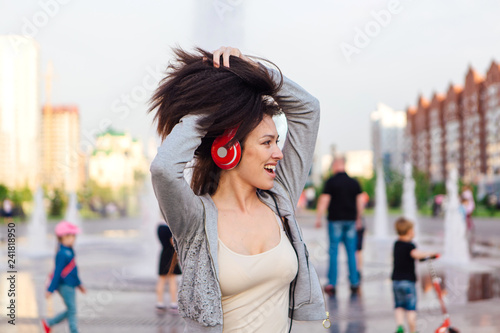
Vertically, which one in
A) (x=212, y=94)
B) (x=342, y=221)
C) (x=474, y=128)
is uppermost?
(x=474, y=128)

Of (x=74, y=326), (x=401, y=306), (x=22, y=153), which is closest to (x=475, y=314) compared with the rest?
(x=401, y=306)

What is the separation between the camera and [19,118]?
5419 cm

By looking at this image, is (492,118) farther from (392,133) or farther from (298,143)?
(298,143)

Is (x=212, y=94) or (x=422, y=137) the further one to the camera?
(x=422, y=137)

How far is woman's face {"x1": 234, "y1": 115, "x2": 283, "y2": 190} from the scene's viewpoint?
1.94 m

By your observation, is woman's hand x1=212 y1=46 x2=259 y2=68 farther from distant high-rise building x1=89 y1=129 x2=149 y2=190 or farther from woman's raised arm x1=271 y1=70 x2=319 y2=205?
distant high-rise building x1=89 y1=129 x2=149 y2=190

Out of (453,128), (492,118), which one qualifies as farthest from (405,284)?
(453,128)

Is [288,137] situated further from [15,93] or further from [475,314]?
[15,93]

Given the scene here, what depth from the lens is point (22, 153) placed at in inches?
2224

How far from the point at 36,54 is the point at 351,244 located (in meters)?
43.4

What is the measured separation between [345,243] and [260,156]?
5972 millimetres

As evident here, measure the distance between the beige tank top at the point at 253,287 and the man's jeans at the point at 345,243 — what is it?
5.77 metres

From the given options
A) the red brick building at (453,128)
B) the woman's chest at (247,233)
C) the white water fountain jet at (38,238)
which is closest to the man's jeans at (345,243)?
the woman's chest at (247,233)

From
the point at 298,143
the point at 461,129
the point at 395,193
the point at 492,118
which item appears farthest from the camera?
the point at 461,129
